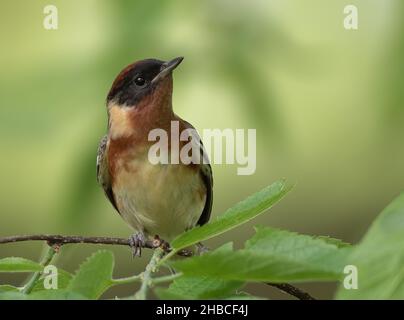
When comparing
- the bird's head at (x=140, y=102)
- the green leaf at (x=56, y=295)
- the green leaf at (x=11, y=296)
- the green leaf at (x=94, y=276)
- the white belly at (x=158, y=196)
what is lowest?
the white belly at (x=158, y=196)

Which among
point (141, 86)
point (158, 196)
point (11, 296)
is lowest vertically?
point (158, 196)

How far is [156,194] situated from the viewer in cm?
150

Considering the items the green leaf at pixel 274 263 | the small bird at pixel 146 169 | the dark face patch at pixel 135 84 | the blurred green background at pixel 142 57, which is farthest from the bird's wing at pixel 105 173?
the green leaf at pixel 274 263

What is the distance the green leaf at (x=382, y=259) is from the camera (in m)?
0.43

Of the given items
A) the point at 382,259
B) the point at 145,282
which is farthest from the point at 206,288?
the point at 382,259

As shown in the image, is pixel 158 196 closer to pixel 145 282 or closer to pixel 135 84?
pixel 135 84

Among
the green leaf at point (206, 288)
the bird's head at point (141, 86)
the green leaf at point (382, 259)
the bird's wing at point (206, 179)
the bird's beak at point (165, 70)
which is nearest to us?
the green leaf at point (382, 259)

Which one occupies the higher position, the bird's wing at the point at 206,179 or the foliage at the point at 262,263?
the foliage at the point at 262,263

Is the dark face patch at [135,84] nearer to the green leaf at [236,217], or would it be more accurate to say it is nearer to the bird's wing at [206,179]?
the bird's wing at [206,179]

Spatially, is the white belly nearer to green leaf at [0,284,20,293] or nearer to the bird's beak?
the bird's beak

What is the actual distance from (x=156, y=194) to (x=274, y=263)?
3.39ft

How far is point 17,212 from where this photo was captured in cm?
192

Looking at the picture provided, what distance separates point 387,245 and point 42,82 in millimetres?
488
